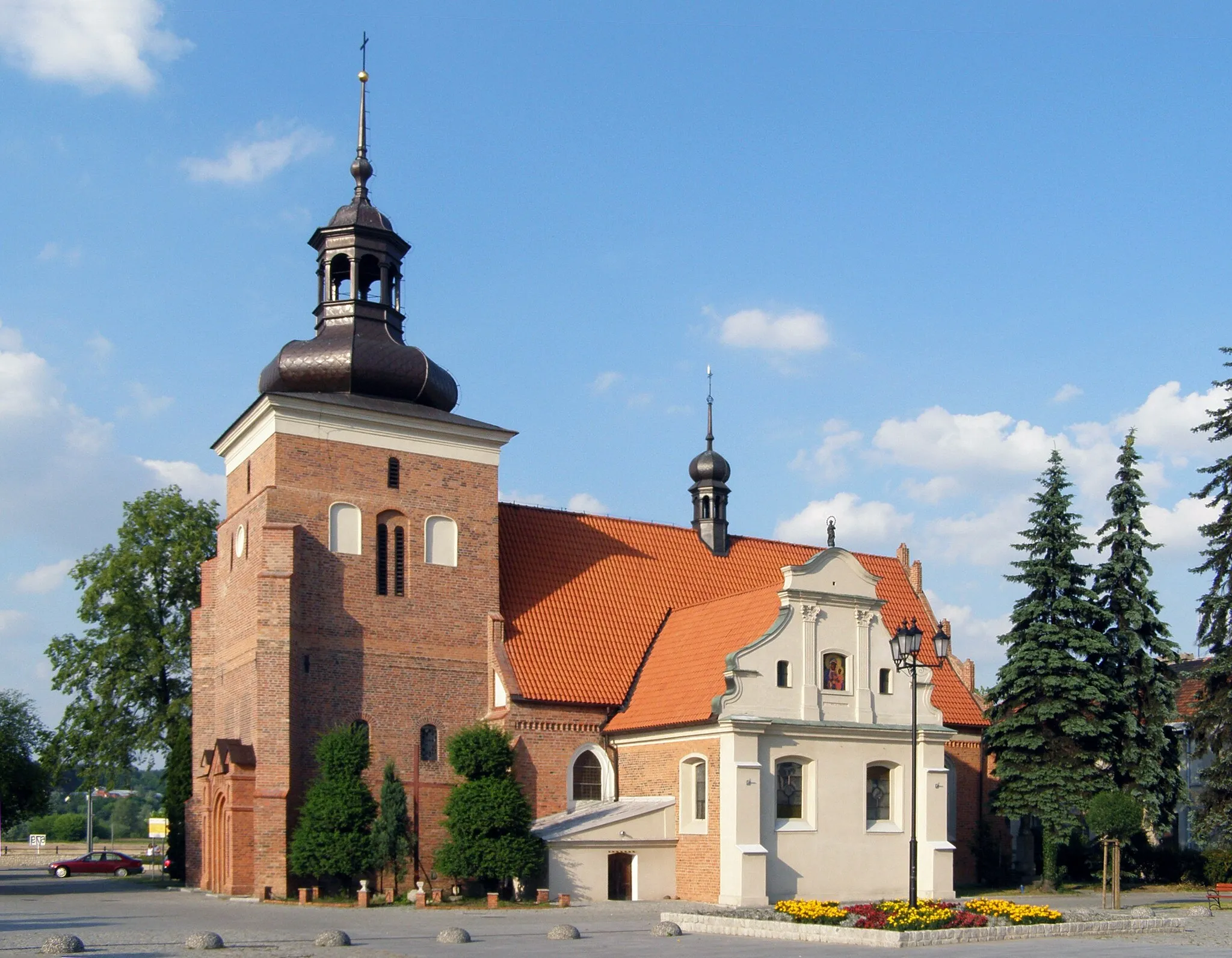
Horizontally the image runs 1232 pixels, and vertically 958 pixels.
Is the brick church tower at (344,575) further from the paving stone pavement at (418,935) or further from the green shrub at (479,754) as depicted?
the paving stone pavement at (418,935)

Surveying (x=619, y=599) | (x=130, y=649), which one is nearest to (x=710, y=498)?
(x=619, y=599)

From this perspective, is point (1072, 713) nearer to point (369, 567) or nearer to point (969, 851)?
point (969, 851)

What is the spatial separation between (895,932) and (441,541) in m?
16.1

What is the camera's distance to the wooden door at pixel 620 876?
30.0 metres

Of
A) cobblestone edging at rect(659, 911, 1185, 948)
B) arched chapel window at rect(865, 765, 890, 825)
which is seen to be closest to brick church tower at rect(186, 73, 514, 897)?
arched chapel window at rect(865, 765, 890, 825)

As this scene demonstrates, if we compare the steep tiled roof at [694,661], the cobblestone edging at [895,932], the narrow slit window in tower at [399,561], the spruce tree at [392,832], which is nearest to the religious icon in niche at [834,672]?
the steep tiled roof at [694,661]

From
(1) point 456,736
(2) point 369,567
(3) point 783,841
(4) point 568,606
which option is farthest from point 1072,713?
(2) point 369,567

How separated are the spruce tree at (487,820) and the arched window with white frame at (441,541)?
4.81 m

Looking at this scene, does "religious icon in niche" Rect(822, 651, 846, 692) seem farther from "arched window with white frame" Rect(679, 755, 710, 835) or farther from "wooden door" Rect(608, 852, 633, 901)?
"wooden door" Rect(608, 852, 633, 901)

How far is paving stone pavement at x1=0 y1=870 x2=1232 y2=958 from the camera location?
728 inches

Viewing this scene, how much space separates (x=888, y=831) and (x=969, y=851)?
20.2ft

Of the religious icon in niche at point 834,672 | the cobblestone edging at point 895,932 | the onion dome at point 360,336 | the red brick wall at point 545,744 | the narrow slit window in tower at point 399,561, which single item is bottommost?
the cobblestone edging at point 895,932

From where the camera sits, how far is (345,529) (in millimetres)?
31734

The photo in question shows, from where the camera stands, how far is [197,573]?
150ft
